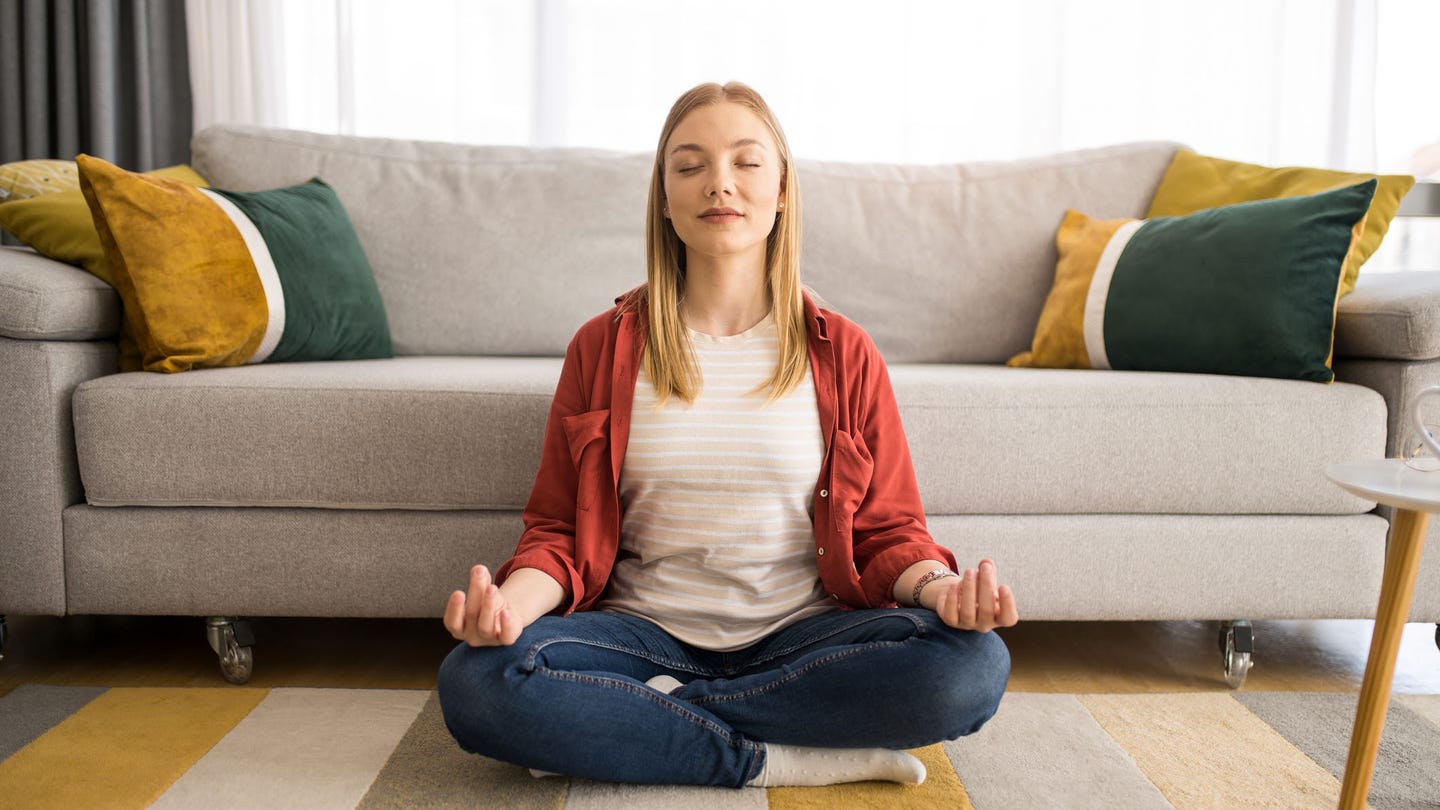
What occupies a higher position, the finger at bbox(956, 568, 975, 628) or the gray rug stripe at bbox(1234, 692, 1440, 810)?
the finger at bbox(956, 568, 975, 628)

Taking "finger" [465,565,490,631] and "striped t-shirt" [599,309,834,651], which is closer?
"finger" [465,565,490,631]

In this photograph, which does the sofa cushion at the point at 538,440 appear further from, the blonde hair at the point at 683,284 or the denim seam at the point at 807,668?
the denim seam at the point at 807,668

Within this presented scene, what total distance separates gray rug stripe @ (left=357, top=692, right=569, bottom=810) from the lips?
672 mm

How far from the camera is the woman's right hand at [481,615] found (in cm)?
105

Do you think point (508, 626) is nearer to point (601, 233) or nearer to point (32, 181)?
point (601, 233)

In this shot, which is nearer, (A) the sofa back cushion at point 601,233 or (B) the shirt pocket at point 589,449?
(B) the shirt pocket at point 589,449

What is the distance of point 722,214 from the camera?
1254mm

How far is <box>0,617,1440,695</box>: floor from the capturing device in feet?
5.23

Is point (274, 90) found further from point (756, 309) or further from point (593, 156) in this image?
point (756, 309)

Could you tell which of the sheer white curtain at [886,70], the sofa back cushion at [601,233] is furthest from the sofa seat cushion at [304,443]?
the sheer white curtain at [886,70]

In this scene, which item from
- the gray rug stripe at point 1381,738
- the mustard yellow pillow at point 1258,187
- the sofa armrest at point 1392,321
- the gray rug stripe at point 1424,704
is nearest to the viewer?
the gray rug stripe at point 1381,738

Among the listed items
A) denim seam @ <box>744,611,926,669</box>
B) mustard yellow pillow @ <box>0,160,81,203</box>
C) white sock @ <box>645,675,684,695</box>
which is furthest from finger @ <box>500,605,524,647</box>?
mustard yellow pillow @ <box>0,160,81,203</box>

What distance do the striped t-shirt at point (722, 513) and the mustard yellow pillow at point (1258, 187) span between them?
1.09 meters

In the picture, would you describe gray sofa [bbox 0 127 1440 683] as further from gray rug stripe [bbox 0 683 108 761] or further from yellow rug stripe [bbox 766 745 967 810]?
yellow rug stripe [bbox 766 745 967 810]
